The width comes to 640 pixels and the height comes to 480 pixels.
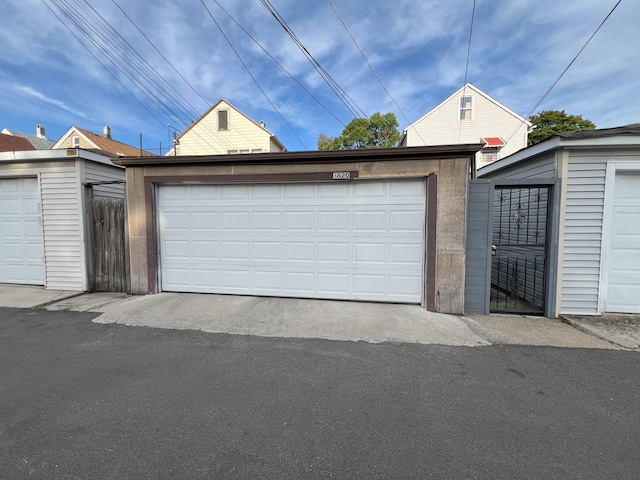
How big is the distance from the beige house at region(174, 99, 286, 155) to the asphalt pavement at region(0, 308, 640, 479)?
56.2ft

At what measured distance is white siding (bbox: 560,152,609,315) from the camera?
4.81 m

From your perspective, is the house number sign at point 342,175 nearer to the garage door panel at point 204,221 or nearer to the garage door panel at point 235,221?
the garage door panel at point 235,221

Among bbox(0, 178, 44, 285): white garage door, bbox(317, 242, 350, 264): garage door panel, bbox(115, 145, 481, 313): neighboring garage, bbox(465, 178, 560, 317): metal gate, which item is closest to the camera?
bbox(465, 178, 560, 317): metal gate

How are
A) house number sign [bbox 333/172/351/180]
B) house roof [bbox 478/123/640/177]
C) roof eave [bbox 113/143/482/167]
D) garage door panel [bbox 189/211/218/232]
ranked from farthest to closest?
garage door panel [bbox 189/211/218/232]
house number sign [bbox 333/172/351/180]
roof eave [bbox 113/143/482/167]
house roof [bbox 478/123/640/177]

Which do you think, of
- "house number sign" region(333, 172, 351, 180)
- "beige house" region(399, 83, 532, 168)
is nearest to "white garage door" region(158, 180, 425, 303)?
"house number sign" region(333, 172, 351, 180)

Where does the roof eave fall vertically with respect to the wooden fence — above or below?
above

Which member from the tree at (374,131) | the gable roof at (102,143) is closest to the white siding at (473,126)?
the tree at (374,131)

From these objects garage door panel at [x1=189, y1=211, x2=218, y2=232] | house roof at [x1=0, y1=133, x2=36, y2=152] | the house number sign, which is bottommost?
garage door panel at [x1=189, y1=211, x2=218, y2=232]

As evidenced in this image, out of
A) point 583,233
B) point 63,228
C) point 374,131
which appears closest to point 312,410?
point 583,233

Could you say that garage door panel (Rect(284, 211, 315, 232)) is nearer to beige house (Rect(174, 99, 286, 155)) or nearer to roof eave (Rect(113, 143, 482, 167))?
roof eave (Rect(113, 143, 482, 167))

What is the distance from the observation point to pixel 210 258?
611cm

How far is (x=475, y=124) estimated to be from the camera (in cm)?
1725

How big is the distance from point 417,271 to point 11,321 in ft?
21.6

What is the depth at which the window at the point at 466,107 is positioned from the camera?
679 inches
